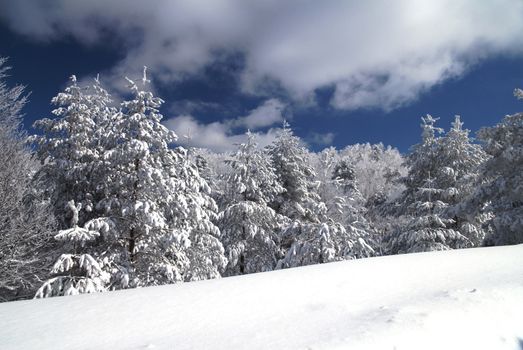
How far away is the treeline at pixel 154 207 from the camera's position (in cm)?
910

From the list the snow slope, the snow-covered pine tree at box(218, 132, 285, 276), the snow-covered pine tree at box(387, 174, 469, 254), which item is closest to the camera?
the snow slope

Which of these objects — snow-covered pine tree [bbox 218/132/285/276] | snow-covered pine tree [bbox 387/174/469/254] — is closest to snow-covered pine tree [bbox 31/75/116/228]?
snow-covered pine tree [bbox 218/132/285/276]

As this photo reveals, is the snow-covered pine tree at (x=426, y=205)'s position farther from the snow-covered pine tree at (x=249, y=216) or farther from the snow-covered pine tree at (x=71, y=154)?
the snow-covered pine tree at (x=71, y=154)

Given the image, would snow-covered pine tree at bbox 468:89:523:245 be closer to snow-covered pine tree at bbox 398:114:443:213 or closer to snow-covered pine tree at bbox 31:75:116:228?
snow-covered pine tree at bbox 398:114:443:213

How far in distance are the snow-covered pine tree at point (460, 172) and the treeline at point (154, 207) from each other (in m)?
0.06

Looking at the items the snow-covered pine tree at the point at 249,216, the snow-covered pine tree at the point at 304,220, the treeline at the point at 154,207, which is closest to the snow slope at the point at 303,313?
the treeline at the point at 154,207

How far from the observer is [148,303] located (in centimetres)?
482

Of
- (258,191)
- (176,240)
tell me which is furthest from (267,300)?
(258,191)

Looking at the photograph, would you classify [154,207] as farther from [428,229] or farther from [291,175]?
[428,229]

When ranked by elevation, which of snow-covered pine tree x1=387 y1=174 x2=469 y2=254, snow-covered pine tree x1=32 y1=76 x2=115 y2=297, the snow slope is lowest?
the snow slope

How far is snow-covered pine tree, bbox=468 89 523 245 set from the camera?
39.3 feet

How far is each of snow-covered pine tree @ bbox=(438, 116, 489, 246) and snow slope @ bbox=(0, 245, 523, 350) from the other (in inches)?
432

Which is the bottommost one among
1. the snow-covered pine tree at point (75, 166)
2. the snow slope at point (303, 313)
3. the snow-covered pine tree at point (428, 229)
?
the snow slope at point (303, 313)

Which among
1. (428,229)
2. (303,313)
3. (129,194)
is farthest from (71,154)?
(428,229)
